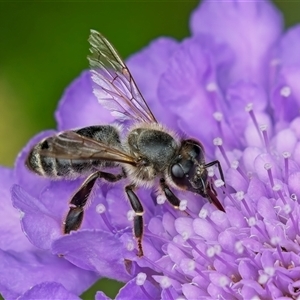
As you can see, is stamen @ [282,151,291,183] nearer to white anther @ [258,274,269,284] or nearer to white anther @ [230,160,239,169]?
white anther @ [230,160,239,169]

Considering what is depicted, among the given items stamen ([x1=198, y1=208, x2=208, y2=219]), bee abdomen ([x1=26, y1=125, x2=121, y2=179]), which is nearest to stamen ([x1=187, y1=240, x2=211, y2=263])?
stamen ([x1=198, y1=208, x2=208, y2=219])

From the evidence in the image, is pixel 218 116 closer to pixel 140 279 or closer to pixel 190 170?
pixel 190 170

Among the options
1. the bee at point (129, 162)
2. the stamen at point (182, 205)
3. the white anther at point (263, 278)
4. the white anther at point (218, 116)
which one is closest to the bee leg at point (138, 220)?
the bee at point (129, 162)

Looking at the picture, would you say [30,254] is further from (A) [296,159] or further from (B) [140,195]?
(A) [296,159]

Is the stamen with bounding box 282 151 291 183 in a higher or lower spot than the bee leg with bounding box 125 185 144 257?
lower

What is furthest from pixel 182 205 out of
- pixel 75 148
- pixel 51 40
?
pixel 51 40

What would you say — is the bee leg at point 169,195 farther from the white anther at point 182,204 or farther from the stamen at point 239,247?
the stamen at point 239,247
